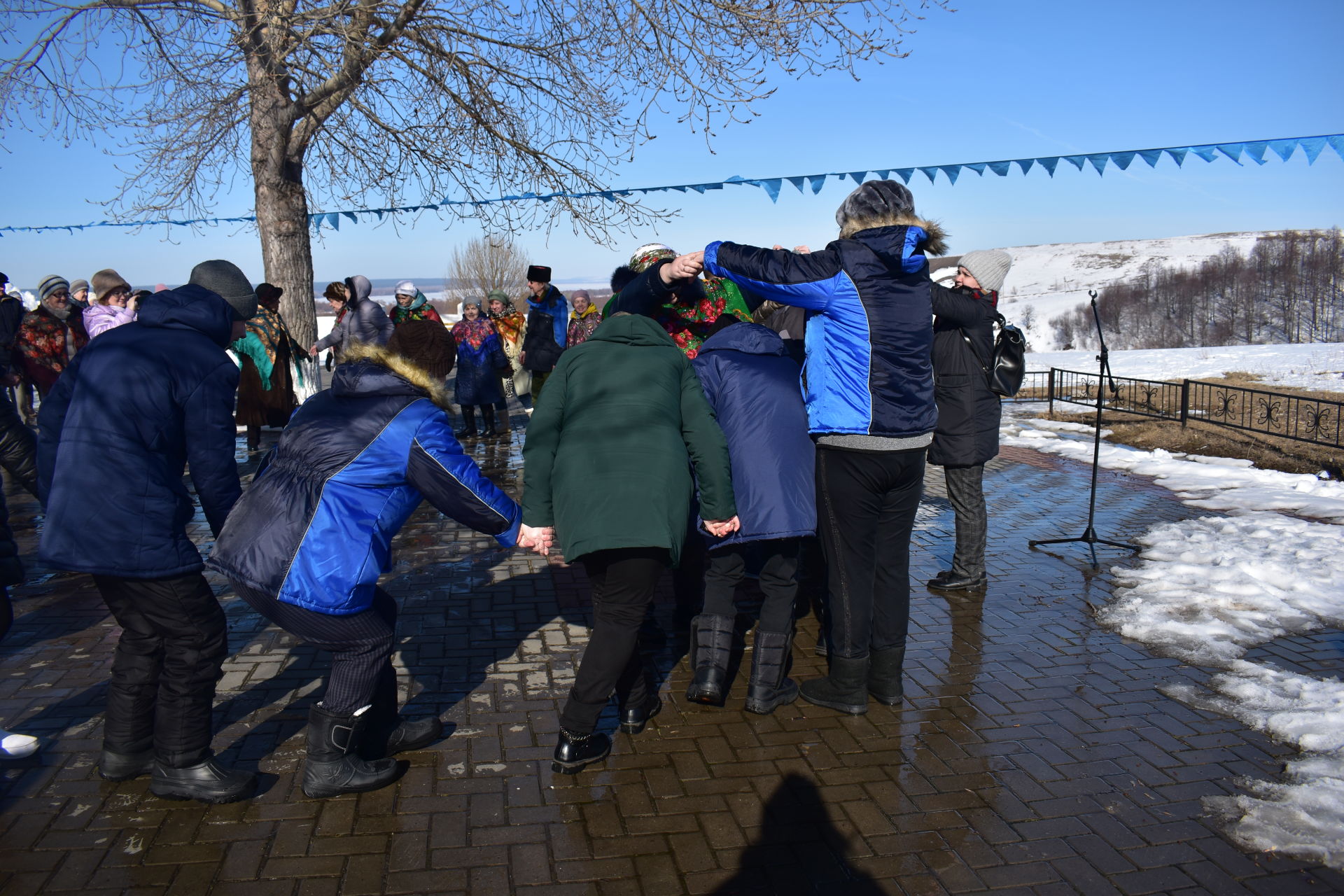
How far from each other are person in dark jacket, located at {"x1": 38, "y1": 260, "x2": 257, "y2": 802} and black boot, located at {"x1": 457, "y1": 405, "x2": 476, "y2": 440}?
8.13 meters

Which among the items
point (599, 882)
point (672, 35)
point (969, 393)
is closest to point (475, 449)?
point (672, 35)

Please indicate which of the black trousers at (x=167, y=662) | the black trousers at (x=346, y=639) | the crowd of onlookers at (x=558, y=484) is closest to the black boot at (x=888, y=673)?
the crowd of onlookers at (x=558, y=484)

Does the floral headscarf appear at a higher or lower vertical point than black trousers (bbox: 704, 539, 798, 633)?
higher

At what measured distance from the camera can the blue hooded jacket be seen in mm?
3029

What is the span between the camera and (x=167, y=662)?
3195mm

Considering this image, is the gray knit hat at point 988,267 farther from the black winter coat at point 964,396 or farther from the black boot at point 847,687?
the black boot at point 847,687

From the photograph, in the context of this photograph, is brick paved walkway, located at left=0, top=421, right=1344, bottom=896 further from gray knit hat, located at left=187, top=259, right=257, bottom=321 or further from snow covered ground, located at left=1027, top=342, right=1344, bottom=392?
snow covered ground, located at left=1027, top=342, right=1344, bottom=392

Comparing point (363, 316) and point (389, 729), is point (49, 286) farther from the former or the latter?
point (389, 729)

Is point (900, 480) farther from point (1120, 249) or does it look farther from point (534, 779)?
point (1120, 249)

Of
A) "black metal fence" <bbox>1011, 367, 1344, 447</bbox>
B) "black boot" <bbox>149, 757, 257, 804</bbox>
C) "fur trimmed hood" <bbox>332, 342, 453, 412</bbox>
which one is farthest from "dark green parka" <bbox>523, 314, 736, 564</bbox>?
"black metal fence" <bbox>1011, 367, 1344, 447</bbox>

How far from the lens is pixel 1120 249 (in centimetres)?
11725

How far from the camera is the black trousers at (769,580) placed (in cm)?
398

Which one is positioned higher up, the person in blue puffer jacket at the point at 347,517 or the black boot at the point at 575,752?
the person in blue puffer jacket at the point at 347,517

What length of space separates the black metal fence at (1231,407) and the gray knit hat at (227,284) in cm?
772
